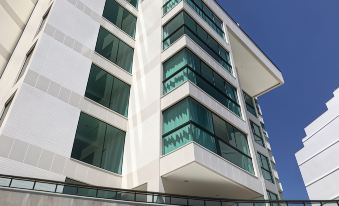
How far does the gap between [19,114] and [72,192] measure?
179 inches

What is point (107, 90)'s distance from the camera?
701 inches

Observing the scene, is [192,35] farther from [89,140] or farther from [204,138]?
[89,140]

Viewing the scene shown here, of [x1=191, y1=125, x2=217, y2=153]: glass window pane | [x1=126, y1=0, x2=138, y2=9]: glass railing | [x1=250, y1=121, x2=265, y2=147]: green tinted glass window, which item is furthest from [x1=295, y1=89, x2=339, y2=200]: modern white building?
[x1=126, y1=0, x2=138, y2=9]: glass railing

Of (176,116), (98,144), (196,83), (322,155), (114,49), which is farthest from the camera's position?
(322,155)

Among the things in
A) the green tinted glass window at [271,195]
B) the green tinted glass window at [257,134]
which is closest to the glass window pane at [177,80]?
the green tinted glass window at [271,195]

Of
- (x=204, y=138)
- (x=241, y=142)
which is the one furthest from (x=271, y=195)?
(x=204, y=138)

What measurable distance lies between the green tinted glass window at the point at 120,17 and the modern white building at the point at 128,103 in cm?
10

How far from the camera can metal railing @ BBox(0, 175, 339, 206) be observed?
10.1 m

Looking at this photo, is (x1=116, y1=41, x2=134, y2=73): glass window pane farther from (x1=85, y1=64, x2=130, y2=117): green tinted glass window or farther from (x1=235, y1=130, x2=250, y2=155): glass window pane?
(x1=235, y1=130, x2=250, y2=155): glass window pane

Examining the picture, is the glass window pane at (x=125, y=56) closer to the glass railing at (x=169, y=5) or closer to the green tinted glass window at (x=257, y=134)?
the glass railing at (x=169, y=5)

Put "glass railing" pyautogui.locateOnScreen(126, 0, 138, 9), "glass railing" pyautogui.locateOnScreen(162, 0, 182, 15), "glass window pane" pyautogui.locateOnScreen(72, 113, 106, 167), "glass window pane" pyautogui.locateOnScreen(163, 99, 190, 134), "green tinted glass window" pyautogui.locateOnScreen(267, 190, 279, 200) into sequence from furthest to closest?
"glass railing" pyautogui.locateOnScreen(126, 0, 138, 9) < "green tinted glass window" pyautogui.locateOnScreen(267, 190, 279, 200) < "glass railing" pyautogui.locateOnScreen(162, 0, 182, 15) < "glass window pane" pyautogui.locateOnScreen(72, 113, 106, 167) < "glass window pane" pyautogui.locateOnScreen(163, 99, 190, 134)

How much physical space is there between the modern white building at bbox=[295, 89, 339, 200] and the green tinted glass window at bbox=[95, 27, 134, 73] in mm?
34452

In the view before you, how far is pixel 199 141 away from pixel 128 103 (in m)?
6.48

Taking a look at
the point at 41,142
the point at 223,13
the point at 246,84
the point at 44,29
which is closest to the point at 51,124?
the point at 41,142
